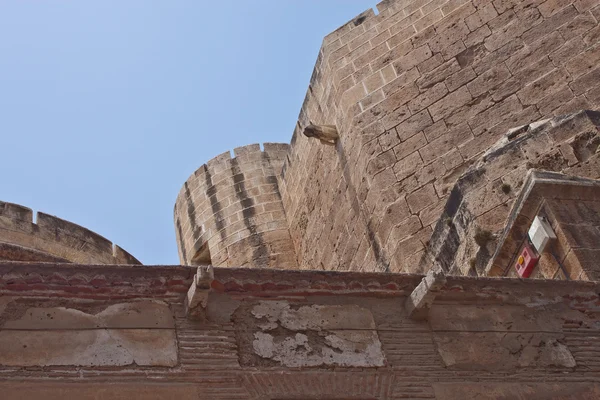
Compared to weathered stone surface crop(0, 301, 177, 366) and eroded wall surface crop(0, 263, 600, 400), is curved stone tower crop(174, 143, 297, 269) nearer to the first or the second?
eroded wall surface crop(0, 263, 600, 400)

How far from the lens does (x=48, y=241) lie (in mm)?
11242

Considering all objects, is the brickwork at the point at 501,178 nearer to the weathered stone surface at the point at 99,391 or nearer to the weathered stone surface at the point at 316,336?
the weathered stone surface at the point at 316,336

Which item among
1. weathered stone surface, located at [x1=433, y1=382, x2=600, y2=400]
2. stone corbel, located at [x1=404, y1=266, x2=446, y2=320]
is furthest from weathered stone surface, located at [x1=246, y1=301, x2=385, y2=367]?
weathered stone surface, located at [x1=433, y1=382, x2=600, y2=400]

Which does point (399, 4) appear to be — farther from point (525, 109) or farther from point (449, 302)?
point (449, 302)

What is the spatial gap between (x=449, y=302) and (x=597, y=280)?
1.16 meters

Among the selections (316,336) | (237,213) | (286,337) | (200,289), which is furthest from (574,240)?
(237,213)

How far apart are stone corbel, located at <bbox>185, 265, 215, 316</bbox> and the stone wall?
496 cm

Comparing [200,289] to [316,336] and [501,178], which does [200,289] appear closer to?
[316,336]

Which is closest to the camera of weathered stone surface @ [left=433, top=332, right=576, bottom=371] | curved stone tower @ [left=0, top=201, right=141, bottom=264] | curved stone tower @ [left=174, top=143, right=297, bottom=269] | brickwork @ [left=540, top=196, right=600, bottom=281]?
weathered stone surface @ [left=433, top=332, right=576, bottom=371]

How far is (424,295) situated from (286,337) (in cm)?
82

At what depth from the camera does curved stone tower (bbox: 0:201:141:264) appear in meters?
10.8

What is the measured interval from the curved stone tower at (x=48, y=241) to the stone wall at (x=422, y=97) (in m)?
2.84

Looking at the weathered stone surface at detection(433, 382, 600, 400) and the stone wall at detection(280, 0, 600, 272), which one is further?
the stone wall at detection(280, 0, 600, 272)

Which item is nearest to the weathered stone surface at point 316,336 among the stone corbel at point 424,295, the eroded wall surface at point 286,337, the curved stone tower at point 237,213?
the eroded wall surface at point 286,337
